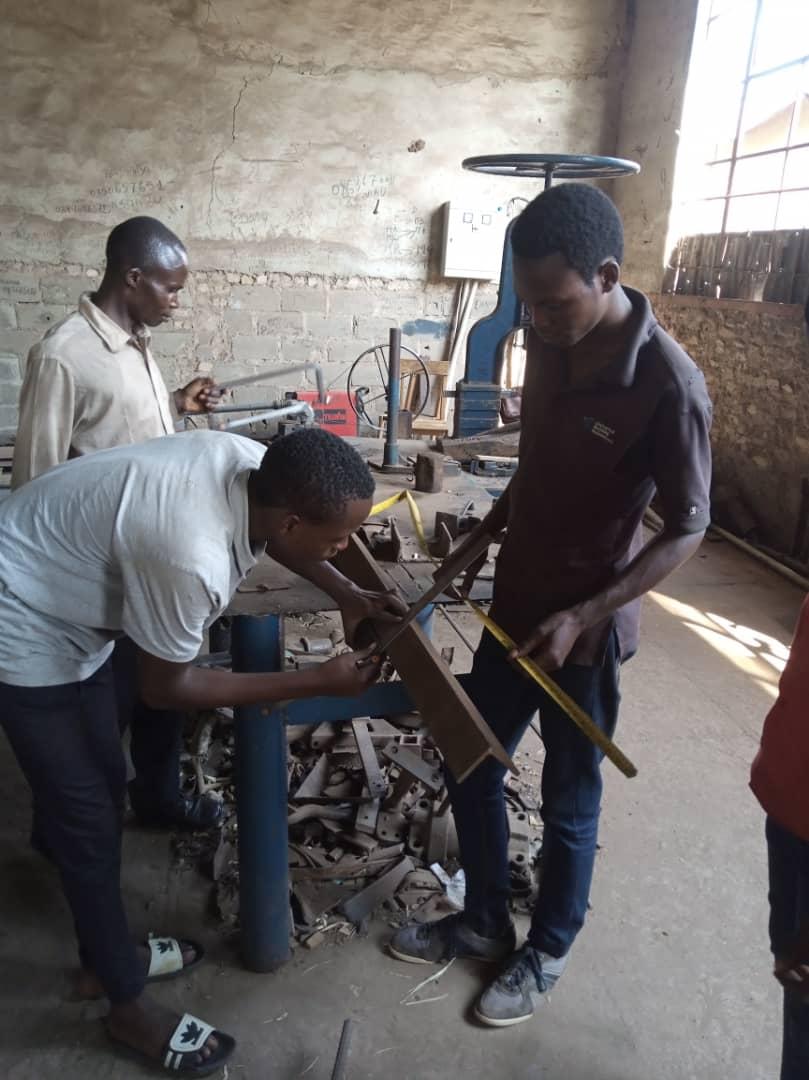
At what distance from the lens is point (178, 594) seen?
138 centimetres

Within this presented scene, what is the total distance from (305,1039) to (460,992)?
42 cm

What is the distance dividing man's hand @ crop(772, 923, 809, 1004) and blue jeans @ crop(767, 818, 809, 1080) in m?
0.15

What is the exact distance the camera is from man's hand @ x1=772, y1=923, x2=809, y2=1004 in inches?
47.8

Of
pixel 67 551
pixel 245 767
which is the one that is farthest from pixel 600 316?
pixel 245 767

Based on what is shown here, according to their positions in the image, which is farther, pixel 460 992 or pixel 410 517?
pixel 410 517

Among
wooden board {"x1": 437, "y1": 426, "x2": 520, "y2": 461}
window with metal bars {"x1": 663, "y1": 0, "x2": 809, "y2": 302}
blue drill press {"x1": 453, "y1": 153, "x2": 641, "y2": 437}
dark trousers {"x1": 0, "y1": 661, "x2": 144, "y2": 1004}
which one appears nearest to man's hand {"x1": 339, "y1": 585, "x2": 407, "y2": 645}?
dark trousers {"x1": 0, "y1": 661, "x2": 144, "y2": 1004}

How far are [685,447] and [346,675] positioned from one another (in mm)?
807

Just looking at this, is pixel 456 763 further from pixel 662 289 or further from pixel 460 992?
pixel 662 289

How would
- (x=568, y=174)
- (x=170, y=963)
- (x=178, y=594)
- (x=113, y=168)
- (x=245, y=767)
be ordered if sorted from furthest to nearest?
(x=113, y=168), (x=568, y=174), (x=170, y=963), (x=245, y=767), (x=178, y=594)

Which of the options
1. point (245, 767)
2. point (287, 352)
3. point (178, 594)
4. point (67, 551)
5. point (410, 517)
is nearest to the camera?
point (178, 594)

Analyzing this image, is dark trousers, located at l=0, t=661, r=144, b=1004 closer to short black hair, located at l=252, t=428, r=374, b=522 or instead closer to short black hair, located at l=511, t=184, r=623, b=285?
short black hair, located at l=252, t=428, r=374, b=522

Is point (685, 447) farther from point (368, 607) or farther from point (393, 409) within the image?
point (393, 409)

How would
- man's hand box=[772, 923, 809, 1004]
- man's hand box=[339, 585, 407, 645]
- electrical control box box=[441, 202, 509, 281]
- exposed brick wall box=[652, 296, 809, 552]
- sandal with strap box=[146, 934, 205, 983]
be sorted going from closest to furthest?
man's hand box=[772, 923, 809, 1004] < man's hand box=[339, 585, 407, 645] < sandal with strap box=[146, 934, 205, 983] < exposed brick wall box=[652, 296, 809, 552] < electrical control box box=[441, 202, 509, 281]

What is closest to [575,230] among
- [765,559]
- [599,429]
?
[599,429]
